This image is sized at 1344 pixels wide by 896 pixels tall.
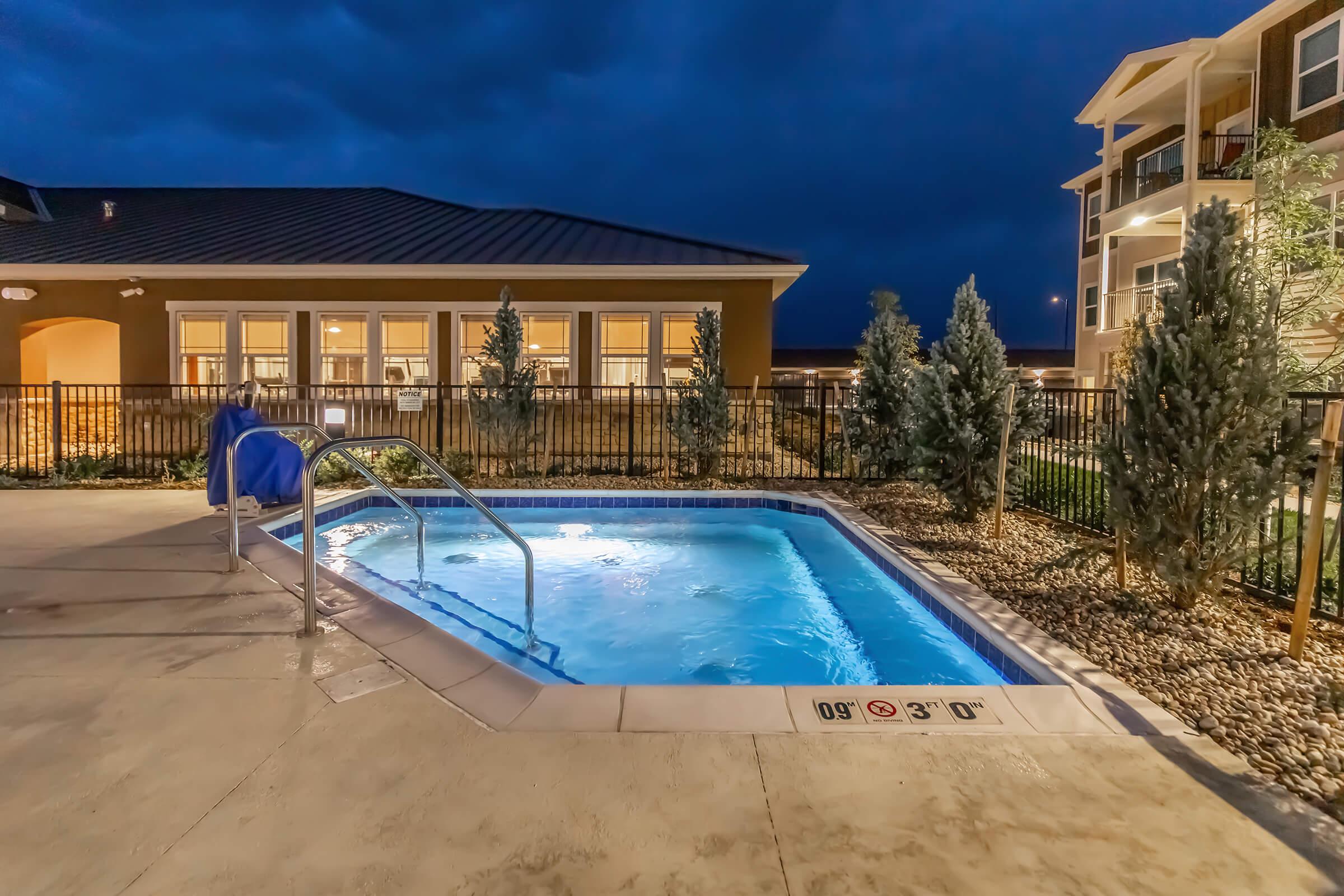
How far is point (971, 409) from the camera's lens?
698cm

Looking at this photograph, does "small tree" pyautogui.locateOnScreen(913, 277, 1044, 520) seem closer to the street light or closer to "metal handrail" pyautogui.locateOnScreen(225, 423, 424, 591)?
"metal handrail" pyautogui.locateOnScreen(225, 423, 424, 591)

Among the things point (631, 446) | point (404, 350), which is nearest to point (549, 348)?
point (404, 350)

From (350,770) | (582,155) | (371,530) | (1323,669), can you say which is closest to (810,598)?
(1323,669)

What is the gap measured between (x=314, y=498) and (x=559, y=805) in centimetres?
354

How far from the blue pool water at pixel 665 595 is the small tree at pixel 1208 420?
5.00 feet

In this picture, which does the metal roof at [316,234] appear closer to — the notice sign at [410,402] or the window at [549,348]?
the window at [549,348]

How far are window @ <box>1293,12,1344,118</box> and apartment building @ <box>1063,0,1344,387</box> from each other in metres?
0.02

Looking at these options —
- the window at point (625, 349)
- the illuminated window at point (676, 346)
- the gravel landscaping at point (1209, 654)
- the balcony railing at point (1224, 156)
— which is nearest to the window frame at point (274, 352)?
the window at point (625, 349)

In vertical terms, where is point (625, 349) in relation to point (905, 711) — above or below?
above

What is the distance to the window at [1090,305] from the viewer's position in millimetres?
20703

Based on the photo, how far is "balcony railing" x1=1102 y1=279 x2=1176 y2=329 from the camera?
49.3 feet

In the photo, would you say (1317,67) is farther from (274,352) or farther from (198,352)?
(198,352)

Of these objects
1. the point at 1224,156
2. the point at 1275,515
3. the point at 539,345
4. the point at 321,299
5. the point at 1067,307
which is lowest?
the point at 1275,515

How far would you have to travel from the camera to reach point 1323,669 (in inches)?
134
